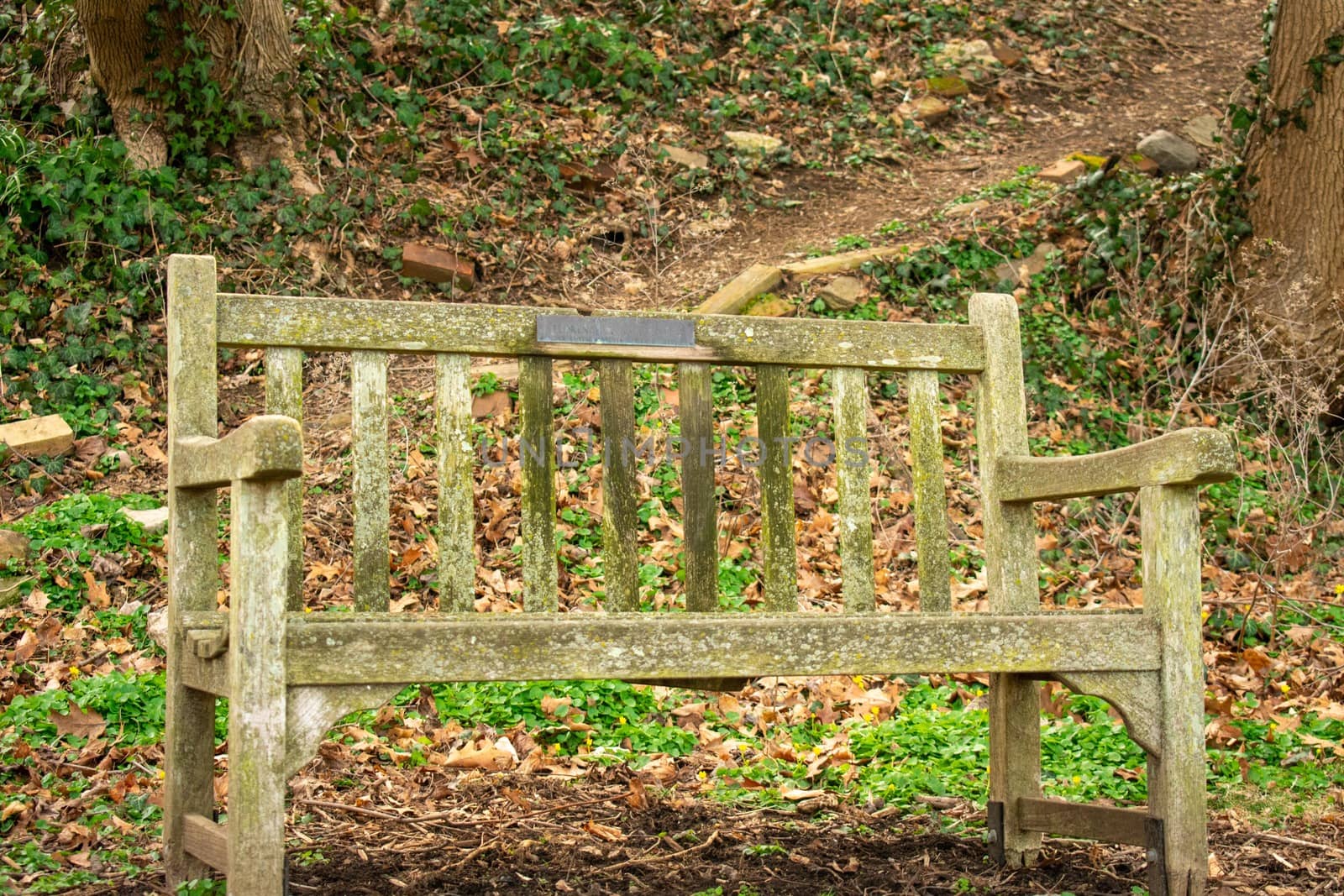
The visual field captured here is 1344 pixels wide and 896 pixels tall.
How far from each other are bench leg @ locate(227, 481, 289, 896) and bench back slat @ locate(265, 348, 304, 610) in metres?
0.59

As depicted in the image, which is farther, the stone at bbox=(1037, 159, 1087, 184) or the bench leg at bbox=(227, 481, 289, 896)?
the stone at bbox=(1037, 159, 1087, 184)

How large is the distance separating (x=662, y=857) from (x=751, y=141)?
6.40 m

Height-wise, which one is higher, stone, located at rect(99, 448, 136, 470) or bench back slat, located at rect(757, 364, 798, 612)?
stone, located at rect(99, 448, 136, 470)

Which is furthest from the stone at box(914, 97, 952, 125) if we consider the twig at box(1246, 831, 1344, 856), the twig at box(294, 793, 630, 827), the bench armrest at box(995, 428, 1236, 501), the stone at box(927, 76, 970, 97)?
the twig at box(294, 793, 630, 827)

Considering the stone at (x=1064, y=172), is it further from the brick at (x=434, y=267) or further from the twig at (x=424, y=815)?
the twig at (x=424, y=815)

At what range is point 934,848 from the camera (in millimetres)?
3139

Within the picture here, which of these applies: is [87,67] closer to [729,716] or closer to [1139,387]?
[729,716]

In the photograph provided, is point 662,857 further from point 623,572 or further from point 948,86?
point 948,86

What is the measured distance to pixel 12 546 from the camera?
4598 millimetres

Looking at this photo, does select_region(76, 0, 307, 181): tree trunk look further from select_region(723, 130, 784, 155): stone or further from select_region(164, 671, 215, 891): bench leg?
select_region(164, 671, 215, 891): bench leg

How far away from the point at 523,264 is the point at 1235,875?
512 cm

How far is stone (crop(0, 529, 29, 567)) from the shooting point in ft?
15.0

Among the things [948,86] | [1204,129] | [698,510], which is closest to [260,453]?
[698,510]

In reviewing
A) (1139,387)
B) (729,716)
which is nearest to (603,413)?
(729,716)
